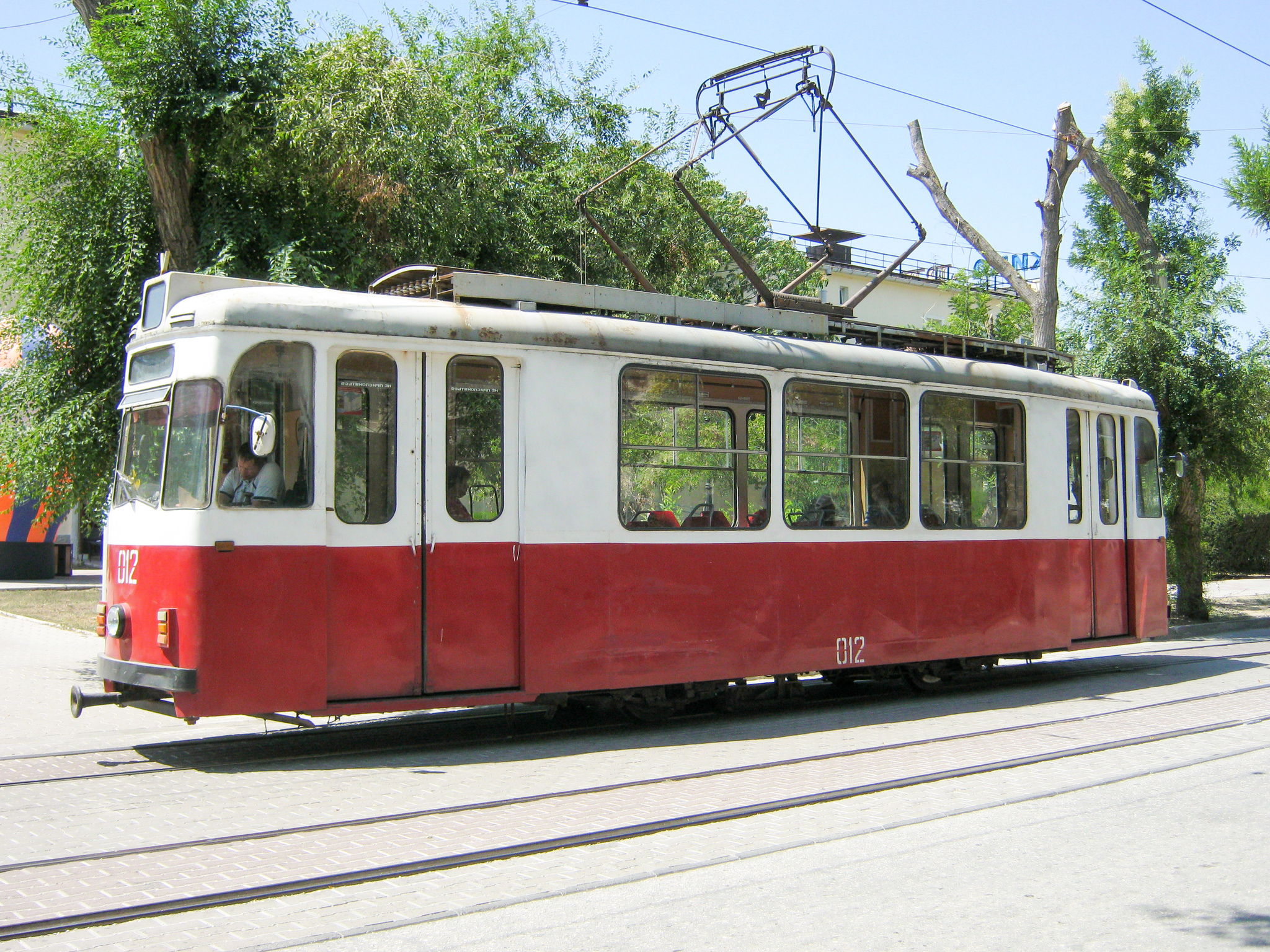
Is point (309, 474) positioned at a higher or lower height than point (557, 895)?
higher

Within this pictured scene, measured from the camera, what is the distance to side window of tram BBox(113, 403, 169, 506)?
7527mm

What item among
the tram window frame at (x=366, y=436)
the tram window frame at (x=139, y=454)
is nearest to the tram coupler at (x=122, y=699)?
the tram window frame at (x=139, y=454)

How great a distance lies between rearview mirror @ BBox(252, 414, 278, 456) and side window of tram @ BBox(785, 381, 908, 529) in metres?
4.23

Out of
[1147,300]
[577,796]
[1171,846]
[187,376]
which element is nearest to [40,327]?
[187,376]

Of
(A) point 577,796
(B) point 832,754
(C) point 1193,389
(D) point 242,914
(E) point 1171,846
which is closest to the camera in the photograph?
(D) point 242,914

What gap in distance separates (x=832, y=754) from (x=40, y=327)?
9.61 m

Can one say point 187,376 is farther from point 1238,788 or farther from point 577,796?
point 1238,788

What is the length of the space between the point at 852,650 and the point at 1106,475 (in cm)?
442

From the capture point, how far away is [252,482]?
7266 millimetres

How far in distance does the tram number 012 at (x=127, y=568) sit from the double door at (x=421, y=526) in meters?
1.31

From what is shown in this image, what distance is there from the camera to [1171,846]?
5.73m

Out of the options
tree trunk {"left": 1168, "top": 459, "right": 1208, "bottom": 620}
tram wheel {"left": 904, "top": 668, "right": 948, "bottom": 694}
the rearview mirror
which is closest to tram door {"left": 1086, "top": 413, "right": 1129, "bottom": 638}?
tram wheel {"left": 904, "top": 668, "right": 948, "bottom": 694}

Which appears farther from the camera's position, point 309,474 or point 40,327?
point 40,327

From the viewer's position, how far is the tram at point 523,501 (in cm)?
726
